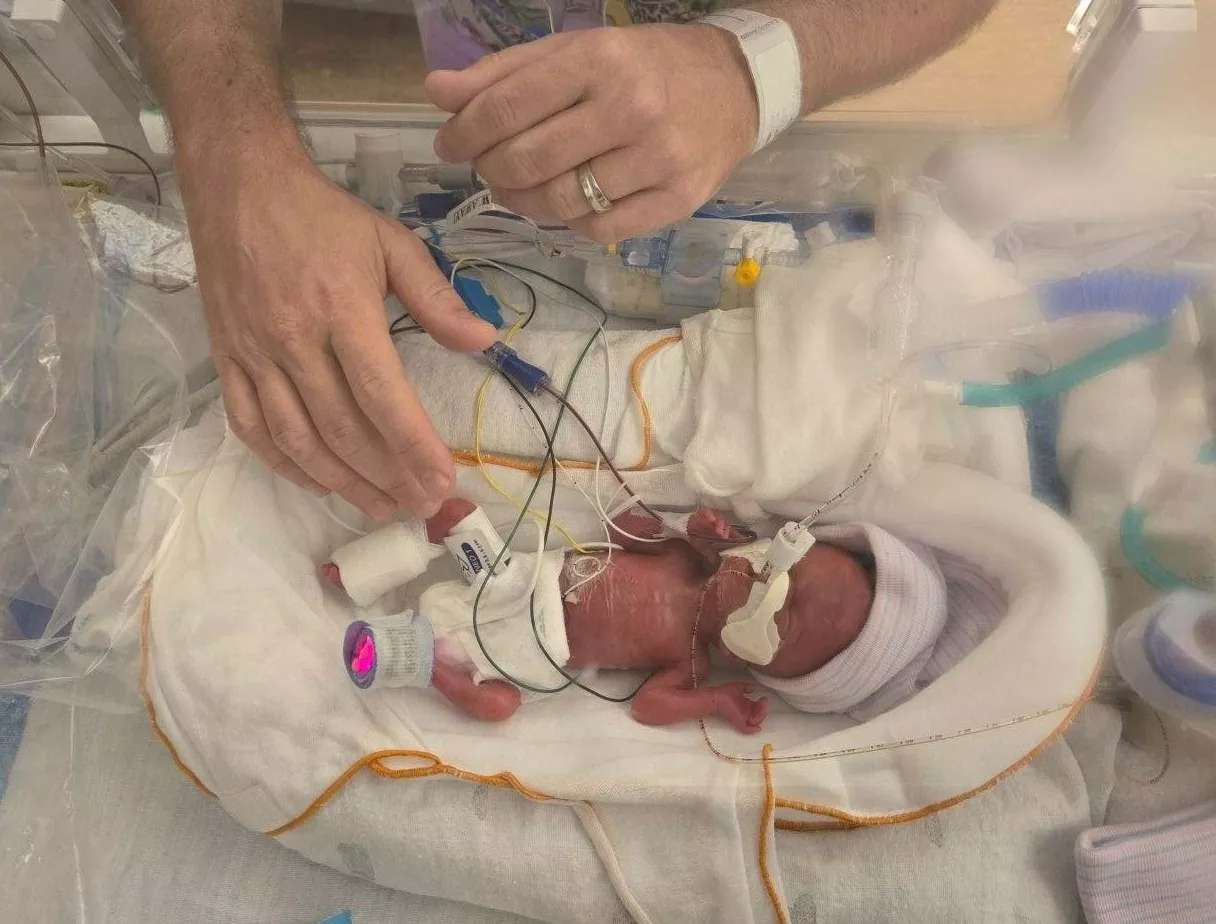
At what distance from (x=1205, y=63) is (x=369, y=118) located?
1.23 metres

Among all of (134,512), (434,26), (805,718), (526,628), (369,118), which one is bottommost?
(805,718)

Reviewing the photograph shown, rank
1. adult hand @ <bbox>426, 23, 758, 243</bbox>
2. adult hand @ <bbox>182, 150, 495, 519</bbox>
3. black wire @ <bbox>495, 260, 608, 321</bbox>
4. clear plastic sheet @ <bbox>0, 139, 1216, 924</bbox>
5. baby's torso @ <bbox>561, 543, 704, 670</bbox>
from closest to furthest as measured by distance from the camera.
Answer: adult hand @ <bbox>426, 23, 758, 243</bbox> → adult hand @ <bbox>182, 150, 495, 519</bbox> → clear plastic sheet @ <bbox>0, 139, 1216, 924</bbox> → baby's torso @ <bbox>561, 543, 704, 670</bbox> → black wire @ <bbox>495, 260, 608, 321</bbox>

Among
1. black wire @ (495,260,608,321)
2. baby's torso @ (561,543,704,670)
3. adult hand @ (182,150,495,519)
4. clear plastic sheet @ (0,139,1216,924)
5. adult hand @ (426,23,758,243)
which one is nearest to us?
adult hand @ (426,23,758,243)

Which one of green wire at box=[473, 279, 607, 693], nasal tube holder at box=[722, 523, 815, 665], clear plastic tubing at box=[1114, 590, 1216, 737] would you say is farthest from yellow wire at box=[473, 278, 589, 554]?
clear plastic tubing at box=[1114, 590, 1216, 737]

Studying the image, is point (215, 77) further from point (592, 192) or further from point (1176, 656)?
point (1176, 656)

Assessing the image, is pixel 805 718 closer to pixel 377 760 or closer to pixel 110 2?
pixel 377 760

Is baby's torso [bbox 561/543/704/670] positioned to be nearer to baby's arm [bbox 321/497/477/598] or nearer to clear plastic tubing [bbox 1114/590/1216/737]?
baby's arm [bbox 321/497/477/598]

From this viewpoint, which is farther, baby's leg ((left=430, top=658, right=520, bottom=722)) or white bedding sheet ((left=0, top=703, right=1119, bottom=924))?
Result: baby's leg ((left=430, top=658, right=520, bottom=722))

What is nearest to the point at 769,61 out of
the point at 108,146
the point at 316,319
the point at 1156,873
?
the point at 316,319

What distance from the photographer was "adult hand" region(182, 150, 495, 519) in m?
0.94

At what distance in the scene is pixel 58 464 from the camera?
1151mm

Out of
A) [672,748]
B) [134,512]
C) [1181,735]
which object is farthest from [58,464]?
[1181,735]

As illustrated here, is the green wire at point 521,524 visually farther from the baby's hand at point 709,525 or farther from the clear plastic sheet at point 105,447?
the baby's hand at point 709,525

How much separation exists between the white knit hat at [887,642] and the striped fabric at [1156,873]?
25cm
